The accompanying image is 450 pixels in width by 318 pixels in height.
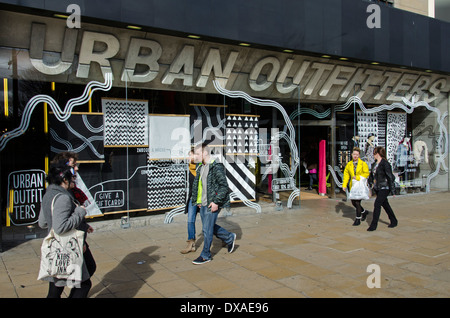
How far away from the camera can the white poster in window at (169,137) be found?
9.34 m

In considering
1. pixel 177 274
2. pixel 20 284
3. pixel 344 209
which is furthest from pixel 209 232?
pixel 344 209

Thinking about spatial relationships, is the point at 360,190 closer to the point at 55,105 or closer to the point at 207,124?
the point at 207,124

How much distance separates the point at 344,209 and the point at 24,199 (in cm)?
815

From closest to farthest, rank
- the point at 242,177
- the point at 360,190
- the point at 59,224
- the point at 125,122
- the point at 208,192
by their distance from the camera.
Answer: the point at 59,224, the point at 208,192, the point at 360,190, the point at 125,122, the point at 242,177

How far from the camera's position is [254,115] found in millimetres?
10953

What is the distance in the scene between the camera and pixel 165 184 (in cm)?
950

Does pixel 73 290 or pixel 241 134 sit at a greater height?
pixel 241 134

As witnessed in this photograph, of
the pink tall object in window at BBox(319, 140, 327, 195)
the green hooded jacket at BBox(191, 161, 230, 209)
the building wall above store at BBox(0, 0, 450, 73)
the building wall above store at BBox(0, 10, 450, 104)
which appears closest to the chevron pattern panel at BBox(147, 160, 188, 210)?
the building wall above store at BBox(0, 10, 450, 104)

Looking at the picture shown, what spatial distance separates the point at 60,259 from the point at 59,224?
0.35 meters

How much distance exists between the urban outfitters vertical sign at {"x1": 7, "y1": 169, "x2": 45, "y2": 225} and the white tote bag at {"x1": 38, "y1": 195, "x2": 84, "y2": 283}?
15.1 feet

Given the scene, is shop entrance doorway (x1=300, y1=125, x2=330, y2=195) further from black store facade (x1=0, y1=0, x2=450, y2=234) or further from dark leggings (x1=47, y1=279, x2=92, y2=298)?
dark leggings (x1=47, y1=279, x2=92, y2=298)

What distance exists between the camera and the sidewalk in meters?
5.16

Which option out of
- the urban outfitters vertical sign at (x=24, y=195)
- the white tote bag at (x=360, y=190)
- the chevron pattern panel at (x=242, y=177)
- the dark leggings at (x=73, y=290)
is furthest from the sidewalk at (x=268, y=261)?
the dark leggings at (x=73, y=290)

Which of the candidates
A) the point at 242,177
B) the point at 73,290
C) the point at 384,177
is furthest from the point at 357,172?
the point at 73,290
